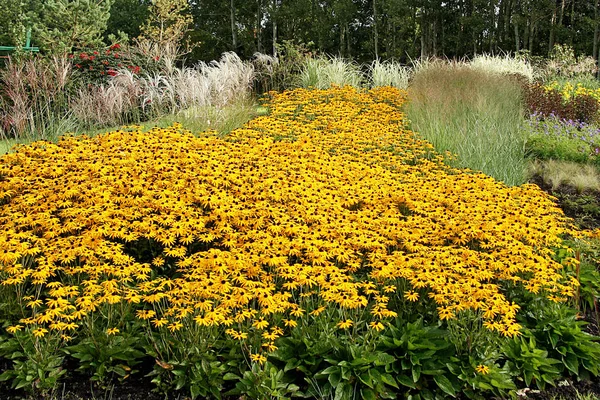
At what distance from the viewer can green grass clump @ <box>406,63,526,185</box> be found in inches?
259

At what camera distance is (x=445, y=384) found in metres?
3.06

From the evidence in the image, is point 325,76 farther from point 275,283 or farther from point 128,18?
point 128,18

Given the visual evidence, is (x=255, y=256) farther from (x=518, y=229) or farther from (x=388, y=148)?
Answer: (x=388, y=148)

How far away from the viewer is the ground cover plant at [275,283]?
122 inches

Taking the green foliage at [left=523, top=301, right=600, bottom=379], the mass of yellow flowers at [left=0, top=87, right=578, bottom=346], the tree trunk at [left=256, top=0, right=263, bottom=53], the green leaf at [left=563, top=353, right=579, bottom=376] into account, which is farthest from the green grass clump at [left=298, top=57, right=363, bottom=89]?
the tree trunk at [left=256, top=0, right=263, bottom=53]

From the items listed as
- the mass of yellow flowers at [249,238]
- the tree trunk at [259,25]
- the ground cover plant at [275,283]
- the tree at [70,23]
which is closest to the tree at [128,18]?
the tree trunk at [259,25]

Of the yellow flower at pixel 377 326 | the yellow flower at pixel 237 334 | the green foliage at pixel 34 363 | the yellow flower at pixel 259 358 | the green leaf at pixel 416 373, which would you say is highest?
the yellow flower at pixel 237 334

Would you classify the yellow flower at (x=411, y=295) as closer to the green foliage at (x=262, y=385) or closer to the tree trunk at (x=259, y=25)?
the green foliage at (x=262, y=385)

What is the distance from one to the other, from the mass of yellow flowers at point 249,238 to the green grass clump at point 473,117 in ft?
4.24

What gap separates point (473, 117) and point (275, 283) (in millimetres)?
5190

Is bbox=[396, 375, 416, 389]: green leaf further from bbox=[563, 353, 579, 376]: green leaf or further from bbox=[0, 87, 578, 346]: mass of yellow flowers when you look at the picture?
bbox=[563, 353, 579, 376]: green leaf

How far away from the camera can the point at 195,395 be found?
117 inches

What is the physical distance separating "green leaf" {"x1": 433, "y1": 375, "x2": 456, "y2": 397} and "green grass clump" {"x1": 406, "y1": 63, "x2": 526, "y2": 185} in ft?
11.7

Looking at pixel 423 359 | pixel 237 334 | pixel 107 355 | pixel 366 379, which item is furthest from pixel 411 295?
pixel 107 355
